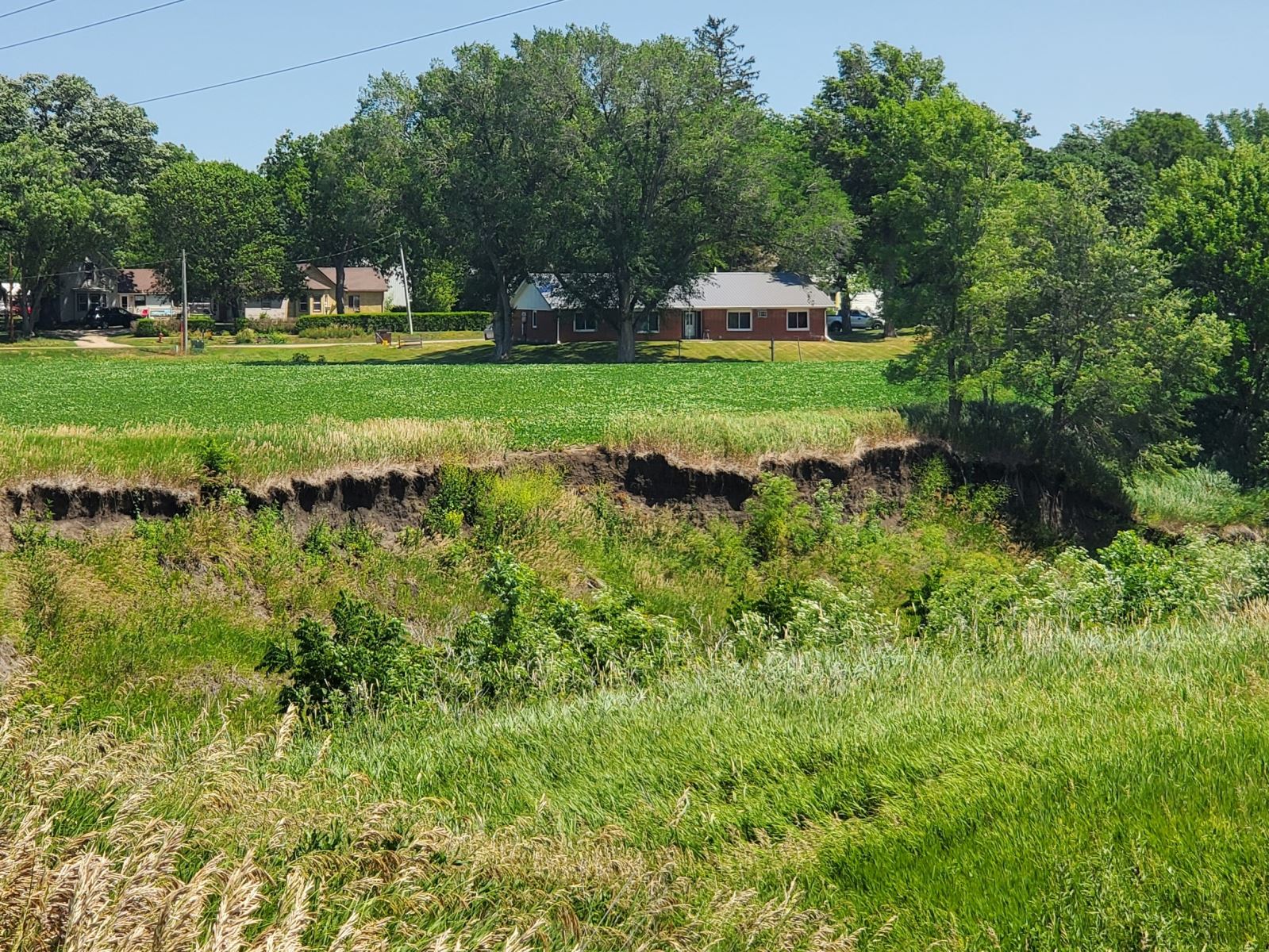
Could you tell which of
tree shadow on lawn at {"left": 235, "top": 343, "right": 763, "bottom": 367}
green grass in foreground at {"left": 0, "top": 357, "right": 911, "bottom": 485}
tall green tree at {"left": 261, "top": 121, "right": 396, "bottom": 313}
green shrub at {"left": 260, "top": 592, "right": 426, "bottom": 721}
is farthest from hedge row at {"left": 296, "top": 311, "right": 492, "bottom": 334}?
green shrub at {"left": 260, "top": 592, "right": 426, "bottom": 721}

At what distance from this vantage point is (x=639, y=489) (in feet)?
85.9

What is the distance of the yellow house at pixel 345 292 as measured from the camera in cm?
10025

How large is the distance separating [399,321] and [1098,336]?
6150 cm

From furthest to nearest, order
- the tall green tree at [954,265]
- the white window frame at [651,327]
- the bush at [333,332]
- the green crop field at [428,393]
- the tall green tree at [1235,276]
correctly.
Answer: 1. the bush at [333,332]
2. the white window frame at [651,327]
3. the tall green tree at [1235,276]
4. the tall green tree at [954,265]
5. the green crop field at [428,393]

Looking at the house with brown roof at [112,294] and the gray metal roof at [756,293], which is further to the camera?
the house with brown roof at [112,294]

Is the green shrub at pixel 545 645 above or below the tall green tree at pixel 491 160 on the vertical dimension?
below

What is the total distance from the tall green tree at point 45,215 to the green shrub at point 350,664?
65575mm

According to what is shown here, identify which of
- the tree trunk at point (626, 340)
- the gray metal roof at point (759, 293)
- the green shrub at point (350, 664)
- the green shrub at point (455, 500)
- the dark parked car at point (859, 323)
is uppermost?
the gray metal roof at point (759, 293)

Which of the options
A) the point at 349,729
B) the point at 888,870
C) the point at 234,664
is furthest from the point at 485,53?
the point at 888,870

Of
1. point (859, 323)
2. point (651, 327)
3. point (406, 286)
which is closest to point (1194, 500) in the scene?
point (651, 327)

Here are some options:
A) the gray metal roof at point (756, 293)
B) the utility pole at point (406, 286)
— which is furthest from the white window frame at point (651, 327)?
the utility pole at point (406, 286)

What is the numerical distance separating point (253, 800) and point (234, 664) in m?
10.4

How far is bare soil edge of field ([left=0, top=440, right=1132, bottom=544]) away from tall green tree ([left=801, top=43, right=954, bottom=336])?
47397 mm

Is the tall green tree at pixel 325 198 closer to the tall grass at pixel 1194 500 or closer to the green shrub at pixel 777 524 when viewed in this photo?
the tall grass at pixel 1194 500
